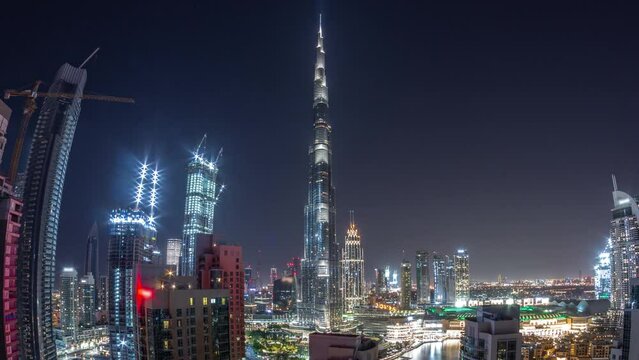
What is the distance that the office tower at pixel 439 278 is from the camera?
9951 cm

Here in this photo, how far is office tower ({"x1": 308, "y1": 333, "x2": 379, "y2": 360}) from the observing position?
38.6ft

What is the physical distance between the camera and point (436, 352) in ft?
158

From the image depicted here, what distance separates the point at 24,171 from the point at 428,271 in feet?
288

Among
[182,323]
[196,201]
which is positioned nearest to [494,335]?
[182,323]

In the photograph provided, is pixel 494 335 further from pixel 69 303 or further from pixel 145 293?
pixel 69 303

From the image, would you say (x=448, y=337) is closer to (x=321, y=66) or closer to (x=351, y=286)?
(x=351, y=286)

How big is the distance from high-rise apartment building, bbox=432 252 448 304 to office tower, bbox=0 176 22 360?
94218 mm

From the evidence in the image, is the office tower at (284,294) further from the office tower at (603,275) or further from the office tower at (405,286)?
the office tower at (603,275)

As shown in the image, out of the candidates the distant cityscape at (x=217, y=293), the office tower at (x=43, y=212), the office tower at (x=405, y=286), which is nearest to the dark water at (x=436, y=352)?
the distant cityscape at (x=217, y=293)

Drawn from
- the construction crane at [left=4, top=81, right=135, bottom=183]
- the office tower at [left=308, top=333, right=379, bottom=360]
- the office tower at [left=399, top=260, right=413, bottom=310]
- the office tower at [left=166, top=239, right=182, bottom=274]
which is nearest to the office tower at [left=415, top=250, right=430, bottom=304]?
the office tower at [left=399, top=260, right=413, bottom=310]

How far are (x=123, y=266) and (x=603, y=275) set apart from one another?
74135 millimetres

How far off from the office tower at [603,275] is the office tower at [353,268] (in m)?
36.8

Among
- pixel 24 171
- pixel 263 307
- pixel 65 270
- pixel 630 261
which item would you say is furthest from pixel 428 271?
pixel 24 171

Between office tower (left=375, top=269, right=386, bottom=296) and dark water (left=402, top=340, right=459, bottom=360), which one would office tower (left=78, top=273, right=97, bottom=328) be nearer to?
dark water (left=402, top=340, right=459, bottom=360)
